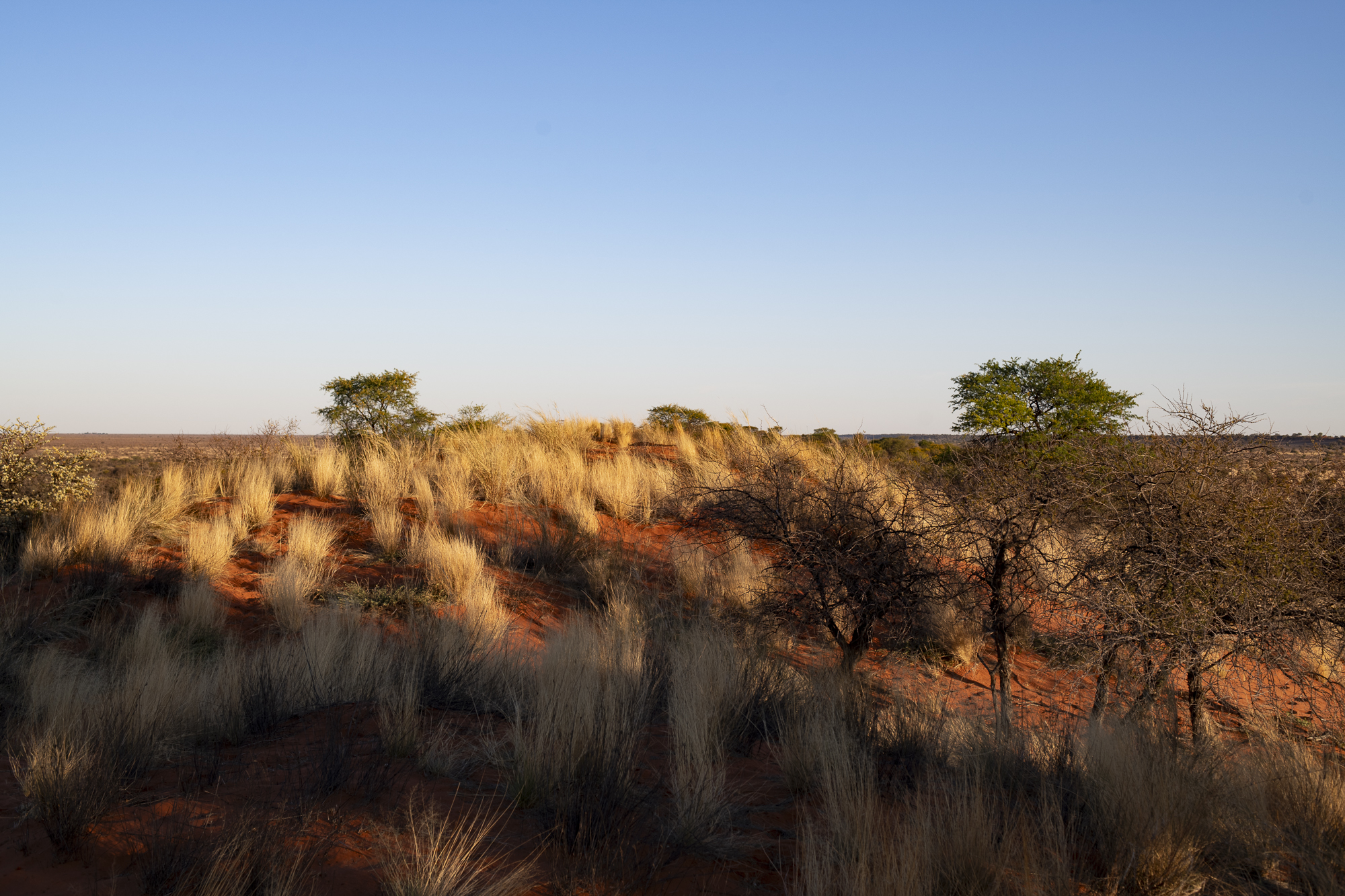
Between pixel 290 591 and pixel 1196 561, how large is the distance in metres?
9.05

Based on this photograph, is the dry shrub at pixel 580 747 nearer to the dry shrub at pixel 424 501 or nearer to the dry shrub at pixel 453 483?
the dry shrub at pixel 424 501

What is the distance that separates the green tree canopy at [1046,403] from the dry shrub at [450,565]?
417 inches

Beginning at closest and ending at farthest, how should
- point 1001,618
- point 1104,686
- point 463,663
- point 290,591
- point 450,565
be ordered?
1. point 1104,686
2. point 463,663
3. point 1001,618
4. point 290,591
5. point 450,565

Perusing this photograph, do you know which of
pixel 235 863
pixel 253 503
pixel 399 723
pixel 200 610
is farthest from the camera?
pixel 253 503

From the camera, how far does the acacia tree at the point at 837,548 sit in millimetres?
6965

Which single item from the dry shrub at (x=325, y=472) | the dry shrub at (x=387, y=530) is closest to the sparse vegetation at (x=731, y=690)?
the dry shrub at (x=387, y=530)

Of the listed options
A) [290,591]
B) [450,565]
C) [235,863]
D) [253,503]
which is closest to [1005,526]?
[235,863]

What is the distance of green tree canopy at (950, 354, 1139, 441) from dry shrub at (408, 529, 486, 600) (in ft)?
34.8

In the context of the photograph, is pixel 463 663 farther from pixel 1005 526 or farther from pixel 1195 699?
pixel 1195 699

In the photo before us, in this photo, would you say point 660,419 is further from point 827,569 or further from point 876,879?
point 876,879

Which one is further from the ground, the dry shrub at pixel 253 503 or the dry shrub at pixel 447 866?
the dry shrub at pixel 253 503

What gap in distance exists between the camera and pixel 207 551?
9953mm

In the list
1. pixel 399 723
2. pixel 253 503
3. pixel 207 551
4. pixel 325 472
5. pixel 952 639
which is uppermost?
pixel 325 472

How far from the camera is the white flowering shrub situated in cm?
1028
